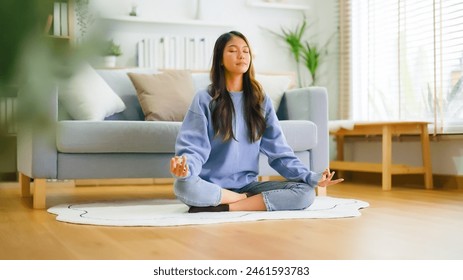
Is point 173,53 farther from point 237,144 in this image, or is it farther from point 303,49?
point 237,144

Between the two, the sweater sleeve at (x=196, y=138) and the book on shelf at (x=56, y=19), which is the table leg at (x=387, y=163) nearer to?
the sweater sleeve at (x=196, y=138)

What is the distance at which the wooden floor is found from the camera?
1445 millimetres

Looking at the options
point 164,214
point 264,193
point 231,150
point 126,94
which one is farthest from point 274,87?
point 164,214

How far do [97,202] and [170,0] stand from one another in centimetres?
231

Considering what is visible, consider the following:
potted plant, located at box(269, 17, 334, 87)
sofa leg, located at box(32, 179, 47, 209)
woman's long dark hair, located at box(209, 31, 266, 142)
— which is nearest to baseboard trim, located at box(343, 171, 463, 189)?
potted plant, located at box(269, 17, 334, 87)

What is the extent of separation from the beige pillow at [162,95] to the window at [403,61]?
1.67 m

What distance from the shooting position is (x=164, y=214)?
218 cm

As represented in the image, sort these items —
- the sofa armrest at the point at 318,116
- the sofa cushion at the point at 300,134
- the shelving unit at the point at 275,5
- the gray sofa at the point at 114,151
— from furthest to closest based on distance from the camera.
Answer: the shelving unit at the point at 275,5
the sofa armrest at the point at 318,116
the sofa cushion at the point at 300,134
the gray sofa at the point at 114,151

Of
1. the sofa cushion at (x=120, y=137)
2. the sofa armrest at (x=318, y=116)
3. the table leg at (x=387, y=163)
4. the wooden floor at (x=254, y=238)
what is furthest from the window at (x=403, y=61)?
the sofa cushion at (x=120, y=137)

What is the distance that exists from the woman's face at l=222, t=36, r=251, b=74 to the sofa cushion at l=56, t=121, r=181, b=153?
0.50m

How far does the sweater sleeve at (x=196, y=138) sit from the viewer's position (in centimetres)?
219

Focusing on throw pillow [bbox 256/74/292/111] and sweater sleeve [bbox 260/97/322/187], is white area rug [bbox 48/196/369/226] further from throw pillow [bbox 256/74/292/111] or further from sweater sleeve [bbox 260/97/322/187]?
throw pillow [bbox 256/74/292/111]

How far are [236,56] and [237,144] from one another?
368mm

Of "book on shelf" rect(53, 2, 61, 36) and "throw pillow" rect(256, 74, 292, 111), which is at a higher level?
"throw pillow" rect(256, 74, 292, 111)
